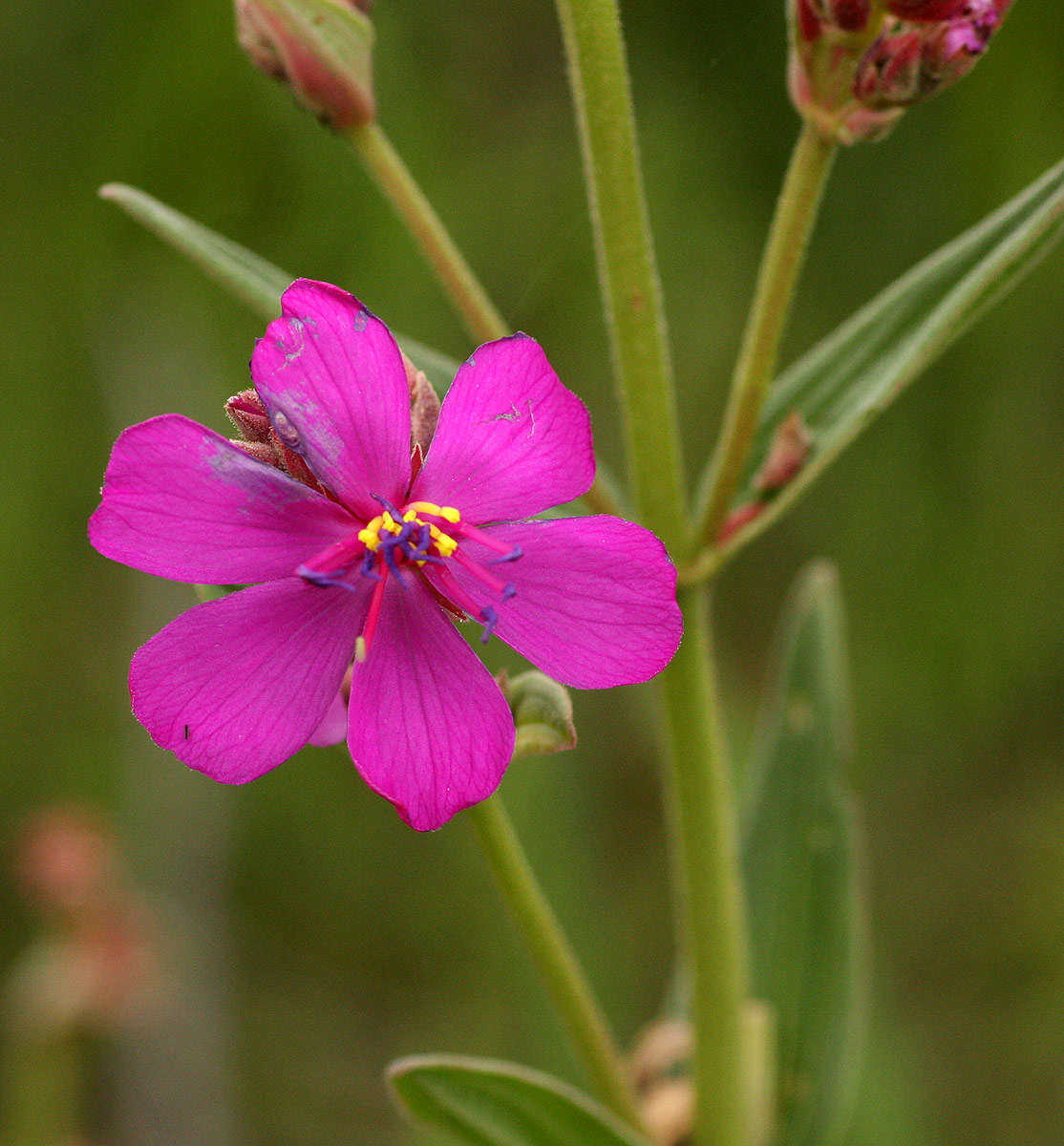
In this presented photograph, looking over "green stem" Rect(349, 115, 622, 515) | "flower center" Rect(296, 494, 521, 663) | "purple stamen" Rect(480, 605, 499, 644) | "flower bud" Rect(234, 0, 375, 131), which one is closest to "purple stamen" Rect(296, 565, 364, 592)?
"flower center" Rect(296, 494, 521, 663)

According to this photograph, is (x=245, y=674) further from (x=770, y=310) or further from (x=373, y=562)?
(x=770, y=310)

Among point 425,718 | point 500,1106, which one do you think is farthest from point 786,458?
point 500,1106

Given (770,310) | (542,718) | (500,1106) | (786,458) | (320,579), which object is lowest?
(500,1106)

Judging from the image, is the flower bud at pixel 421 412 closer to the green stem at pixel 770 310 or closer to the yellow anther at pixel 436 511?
the yellow anther at pixel 436 511

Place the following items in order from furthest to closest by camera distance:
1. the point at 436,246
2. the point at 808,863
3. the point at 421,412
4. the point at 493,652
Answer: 1. the point at 493,652
2. the point at 808,863
3. the point at 436,246
4. the point at 421,412

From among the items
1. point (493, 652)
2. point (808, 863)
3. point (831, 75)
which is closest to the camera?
point (831, 75)

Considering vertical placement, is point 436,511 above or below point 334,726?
above

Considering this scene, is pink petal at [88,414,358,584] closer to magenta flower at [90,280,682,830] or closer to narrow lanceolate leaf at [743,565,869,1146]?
magenta flower at [90,280,682,830]
